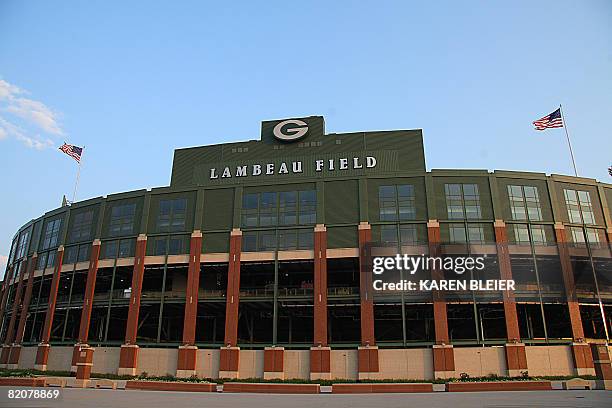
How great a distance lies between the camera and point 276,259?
192 ft

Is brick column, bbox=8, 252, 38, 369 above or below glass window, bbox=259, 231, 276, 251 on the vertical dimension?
below

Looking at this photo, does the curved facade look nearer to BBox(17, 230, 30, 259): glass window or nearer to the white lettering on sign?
the white lettering on sign

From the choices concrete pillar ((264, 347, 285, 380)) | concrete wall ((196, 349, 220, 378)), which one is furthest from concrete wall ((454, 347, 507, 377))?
concrete wall ((196, 349, 220, 378))

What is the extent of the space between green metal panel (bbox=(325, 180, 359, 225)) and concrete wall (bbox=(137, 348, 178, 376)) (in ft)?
81.7

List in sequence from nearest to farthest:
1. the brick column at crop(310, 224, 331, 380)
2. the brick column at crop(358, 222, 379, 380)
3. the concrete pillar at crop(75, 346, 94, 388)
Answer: the concrete pillar at crop(75, 346, 94, 388) < the brick column at crop(358, 222, 379, 380) < the brick column at crop(310, 224, 331, 380)

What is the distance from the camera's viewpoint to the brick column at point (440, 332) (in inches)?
2023

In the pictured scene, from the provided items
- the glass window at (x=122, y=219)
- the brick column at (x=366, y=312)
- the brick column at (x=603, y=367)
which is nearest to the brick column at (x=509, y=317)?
the brick column at (x=603, y=367)

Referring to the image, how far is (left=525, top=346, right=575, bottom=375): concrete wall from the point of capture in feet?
169

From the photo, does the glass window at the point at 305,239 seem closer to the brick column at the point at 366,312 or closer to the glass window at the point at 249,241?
the glass window at the point at 249,241

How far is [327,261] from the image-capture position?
197 ft

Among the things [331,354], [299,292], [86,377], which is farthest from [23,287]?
[331,354]

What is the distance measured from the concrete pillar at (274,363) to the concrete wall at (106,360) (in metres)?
19.2

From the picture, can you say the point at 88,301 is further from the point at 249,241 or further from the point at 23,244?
the point at 23,244

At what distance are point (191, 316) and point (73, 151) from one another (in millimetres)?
32798
